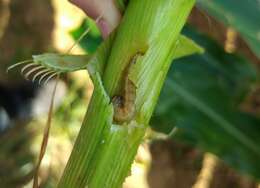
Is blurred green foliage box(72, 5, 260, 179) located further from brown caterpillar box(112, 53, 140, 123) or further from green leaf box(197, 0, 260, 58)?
brown caterpillar box(112, 53, 140, 123)

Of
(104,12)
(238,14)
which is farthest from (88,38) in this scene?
(104,12)

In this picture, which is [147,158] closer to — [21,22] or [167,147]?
[167,147]

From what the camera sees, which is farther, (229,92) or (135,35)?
(229,92)

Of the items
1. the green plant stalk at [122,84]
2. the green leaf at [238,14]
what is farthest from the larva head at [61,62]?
the green leaf at [238,14]

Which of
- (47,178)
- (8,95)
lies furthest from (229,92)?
(8,95)

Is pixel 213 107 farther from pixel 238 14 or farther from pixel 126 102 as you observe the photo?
pixel 126 102

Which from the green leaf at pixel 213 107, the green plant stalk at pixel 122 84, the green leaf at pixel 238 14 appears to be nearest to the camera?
the green plant stalk at pixel 122 84

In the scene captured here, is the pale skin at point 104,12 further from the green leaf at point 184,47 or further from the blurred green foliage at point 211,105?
the blurred green foliage at point 211,105
